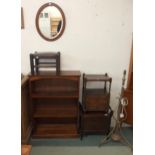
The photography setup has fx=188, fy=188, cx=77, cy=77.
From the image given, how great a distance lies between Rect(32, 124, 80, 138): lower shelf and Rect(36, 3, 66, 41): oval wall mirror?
1384mm

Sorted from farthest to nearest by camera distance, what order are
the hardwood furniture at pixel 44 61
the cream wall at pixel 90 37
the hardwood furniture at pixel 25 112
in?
the cream wall at pixel 90 37 < the hardwood furniture at pixel 44 61 < the hardwood furniture at pixel 25 112

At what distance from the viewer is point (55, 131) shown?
2891mm

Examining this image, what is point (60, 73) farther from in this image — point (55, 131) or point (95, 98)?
point (55, 131)

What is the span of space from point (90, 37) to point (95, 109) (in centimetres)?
109

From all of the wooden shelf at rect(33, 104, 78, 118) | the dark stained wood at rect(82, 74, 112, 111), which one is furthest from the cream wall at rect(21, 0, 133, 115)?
the wooden shelf at rect(33, 104, 78, 118)

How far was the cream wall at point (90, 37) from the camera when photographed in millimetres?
2773

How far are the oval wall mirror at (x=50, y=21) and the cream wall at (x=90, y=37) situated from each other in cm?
6

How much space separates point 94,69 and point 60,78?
0.59m

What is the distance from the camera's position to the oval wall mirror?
2746 mm

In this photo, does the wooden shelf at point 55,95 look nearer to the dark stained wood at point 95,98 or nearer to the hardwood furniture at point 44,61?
the dark stained wood at point 95,98

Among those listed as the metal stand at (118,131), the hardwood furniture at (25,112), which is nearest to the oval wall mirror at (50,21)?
the hardwood furniture at (25,112)

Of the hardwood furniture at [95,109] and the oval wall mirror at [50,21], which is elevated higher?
the oval wall mirror at [50,21]
